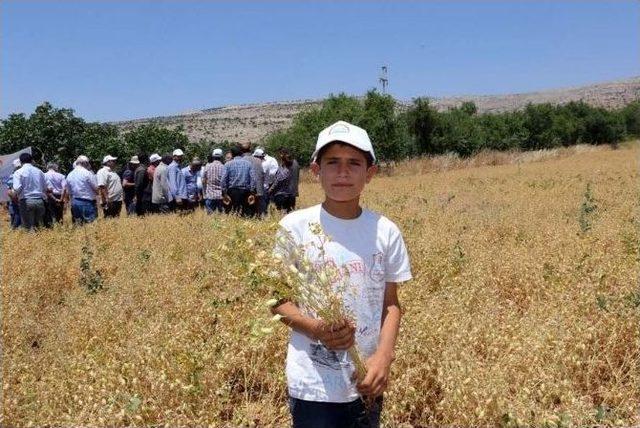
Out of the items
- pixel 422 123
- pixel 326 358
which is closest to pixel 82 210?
pixel 326 358

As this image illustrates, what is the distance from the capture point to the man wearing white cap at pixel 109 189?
11695 millimetres

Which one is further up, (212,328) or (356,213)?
(356,213)

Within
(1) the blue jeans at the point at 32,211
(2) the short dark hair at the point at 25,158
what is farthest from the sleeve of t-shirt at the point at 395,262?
(2) the short dark hair at the point at 25,158

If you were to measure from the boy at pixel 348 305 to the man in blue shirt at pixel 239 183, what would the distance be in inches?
320

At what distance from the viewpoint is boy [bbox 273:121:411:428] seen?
2.20 meters

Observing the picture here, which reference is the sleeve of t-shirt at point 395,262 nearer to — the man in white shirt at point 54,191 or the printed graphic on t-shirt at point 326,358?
the printed graphic on t-shirt at point 326,358

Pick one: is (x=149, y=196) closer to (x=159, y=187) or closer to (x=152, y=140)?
(x=159, y=187)

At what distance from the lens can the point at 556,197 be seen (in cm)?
1300

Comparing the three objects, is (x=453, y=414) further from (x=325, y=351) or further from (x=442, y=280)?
(x=442, y=280)

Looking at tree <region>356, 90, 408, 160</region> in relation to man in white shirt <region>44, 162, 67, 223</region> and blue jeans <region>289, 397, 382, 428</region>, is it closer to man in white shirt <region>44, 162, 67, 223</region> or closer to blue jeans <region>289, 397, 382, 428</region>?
man in white shirt <region>44, 162, 67, 223</region>

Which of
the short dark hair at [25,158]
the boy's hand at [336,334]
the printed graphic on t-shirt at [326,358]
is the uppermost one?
the short dark hair at [25,158]

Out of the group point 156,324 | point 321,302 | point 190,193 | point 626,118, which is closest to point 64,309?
point 156,324

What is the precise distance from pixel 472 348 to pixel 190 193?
965cm

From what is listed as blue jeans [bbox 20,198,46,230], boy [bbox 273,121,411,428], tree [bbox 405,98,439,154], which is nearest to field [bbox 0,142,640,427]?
boy [bbox 273,121,411,428]
